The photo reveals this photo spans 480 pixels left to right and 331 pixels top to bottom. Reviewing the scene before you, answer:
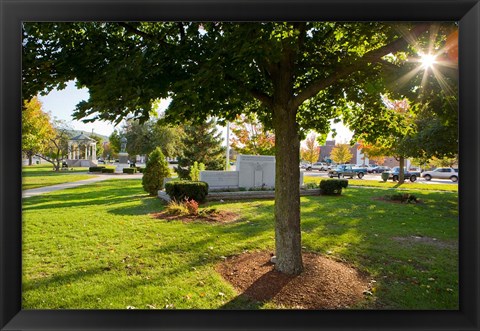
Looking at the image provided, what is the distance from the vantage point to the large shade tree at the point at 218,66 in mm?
2262

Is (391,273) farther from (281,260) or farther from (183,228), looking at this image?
(183,228)

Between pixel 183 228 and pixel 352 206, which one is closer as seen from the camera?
pixel 183 228

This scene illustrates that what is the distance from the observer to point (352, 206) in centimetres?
923

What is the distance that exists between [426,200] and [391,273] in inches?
328

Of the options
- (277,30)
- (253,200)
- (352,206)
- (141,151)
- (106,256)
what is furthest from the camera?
(141,151)

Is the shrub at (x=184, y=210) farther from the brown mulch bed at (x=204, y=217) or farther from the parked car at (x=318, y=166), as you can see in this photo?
the parked car at (x=318, y=166)

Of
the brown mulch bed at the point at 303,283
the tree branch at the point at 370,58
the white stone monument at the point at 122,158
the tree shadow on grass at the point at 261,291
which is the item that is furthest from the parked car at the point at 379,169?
the tree shadow on grass at the point at 261,291

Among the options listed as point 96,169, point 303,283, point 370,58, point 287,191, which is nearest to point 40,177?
point 96,169

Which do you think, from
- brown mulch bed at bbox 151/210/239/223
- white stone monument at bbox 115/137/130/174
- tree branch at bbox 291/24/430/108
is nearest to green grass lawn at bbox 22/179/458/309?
brown mulch bed at bbox 151/210/239/223

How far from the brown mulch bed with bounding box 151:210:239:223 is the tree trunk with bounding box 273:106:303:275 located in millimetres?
3270

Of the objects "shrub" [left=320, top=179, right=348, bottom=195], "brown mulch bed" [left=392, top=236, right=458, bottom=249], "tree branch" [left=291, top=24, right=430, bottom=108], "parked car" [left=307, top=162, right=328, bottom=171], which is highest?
"tree branch" [left=291, top=24, right=430, bottom=108]

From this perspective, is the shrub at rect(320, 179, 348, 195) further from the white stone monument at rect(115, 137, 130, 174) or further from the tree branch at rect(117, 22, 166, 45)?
the white stone monument at rect(115, 137, 130, 174)

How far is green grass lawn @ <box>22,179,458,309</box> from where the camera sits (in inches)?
118
